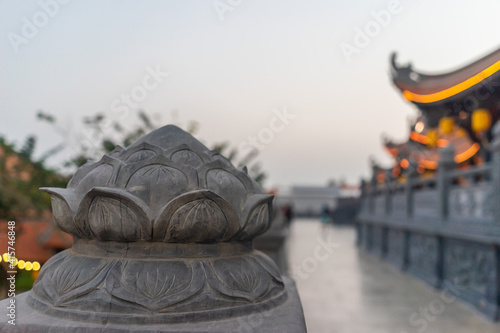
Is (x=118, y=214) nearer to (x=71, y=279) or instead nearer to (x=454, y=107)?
(x=71, y=279)

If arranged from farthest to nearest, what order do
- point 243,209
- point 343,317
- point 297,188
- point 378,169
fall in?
point 297,188, point 378,169, point 343,317, point 243,209

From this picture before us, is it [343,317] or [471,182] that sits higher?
[471,182]

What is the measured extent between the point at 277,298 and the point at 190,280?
1.31ft

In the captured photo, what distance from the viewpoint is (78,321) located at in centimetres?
124

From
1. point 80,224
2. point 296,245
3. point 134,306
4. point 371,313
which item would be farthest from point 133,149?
point 296,245

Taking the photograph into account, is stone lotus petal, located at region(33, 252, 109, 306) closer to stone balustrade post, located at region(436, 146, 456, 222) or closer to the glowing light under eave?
stone balustrade post, located at region(436, 146, 456, 222)

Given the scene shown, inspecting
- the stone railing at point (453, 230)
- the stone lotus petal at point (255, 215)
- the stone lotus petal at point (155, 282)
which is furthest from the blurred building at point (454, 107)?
the stone lotus petal at point (155, 282)

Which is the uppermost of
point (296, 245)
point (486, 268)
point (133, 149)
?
point (133, 149)

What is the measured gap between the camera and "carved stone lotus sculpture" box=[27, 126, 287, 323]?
49.9 inches

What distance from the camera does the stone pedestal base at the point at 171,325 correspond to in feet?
3.92

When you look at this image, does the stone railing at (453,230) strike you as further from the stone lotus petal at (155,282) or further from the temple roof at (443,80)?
the stone lotus petal at (155,282)

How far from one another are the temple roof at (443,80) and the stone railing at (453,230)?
1.21 m

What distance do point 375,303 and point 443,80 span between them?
4.37 metres

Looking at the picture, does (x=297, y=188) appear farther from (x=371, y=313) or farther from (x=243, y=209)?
(x=243, y=209)
